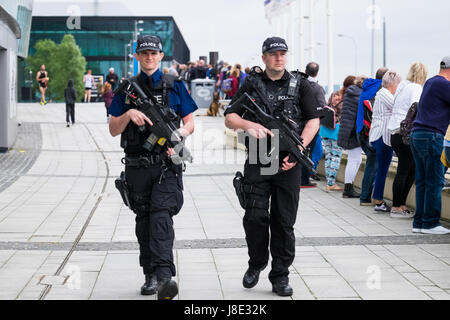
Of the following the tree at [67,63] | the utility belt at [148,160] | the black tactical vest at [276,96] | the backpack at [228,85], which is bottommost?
the utility belt at [148,160]

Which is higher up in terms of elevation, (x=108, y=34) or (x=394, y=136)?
(x=108, y=34)

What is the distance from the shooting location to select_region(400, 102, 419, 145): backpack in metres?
8.45

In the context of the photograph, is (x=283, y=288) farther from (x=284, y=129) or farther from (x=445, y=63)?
(x=445, y=63)

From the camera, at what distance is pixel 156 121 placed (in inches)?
207

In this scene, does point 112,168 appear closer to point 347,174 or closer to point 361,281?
point 347,174

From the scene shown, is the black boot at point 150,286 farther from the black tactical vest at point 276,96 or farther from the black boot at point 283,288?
the black tactical vest at point 276,96

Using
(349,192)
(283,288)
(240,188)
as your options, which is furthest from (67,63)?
(283,288)

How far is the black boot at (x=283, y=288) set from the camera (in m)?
5.42

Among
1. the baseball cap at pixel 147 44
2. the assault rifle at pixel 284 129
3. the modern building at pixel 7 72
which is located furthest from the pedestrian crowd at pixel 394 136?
the modern building at pixel 7 72

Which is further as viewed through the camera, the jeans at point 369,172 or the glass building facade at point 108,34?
the glass building facade at point 108,34

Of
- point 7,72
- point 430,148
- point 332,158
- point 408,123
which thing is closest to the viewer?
point 430,148

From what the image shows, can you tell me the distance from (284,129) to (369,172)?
4.94 metres

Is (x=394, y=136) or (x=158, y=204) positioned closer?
(x=158, y=204)
